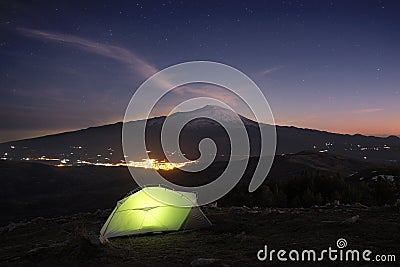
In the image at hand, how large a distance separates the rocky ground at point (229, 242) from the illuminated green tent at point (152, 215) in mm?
460

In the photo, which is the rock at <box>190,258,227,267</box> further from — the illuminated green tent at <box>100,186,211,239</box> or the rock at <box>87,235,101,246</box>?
the illuminated green tent at <box>100,186,211,239</box>

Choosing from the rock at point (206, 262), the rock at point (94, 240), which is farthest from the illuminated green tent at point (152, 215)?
the rock at point (206, 262)

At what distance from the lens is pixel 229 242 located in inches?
475

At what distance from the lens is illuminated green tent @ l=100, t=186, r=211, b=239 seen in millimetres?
14367

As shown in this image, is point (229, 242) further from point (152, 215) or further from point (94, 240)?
point (94, 240)

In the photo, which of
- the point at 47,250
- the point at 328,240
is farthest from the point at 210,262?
the point at 47,250

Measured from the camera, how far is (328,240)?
1104cm

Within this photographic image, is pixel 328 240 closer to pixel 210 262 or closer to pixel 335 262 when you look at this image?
pixel 335 262

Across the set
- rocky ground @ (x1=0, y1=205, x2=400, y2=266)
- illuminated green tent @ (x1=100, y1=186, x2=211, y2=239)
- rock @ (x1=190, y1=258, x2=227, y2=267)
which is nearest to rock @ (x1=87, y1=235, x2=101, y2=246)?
rocky ground @ (x1=0, y1=205, x2=400, y2=266)

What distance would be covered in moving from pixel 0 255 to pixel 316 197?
73.1 feet

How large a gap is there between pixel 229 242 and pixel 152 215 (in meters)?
3.97

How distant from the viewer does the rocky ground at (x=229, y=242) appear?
10.1m

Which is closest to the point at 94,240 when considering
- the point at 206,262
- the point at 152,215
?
the point at 152,215

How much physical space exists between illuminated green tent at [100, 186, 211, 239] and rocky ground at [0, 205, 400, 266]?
46 cm
